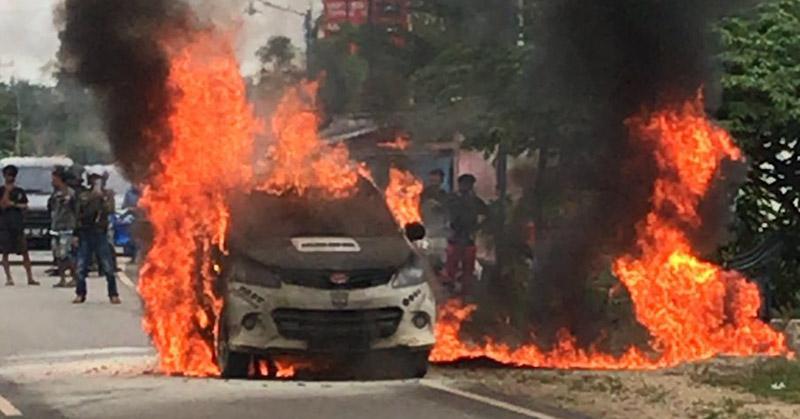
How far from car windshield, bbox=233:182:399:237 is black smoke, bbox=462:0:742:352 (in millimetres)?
2135

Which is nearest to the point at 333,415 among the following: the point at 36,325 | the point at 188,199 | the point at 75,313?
the point at 188,199

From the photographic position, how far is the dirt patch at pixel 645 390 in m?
10.5

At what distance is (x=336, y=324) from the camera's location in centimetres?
1184

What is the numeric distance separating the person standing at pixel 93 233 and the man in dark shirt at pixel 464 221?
471cm

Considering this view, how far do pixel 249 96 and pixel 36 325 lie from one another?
15.0 ft

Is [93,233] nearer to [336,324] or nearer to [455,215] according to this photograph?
[455,215]

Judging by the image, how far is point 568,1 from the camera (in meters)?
13.8

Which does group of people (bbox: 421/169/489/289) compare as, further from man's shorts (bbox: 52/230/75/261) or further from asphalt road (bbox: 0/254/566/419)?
man's shorts (bbox: 52/230/75/261)

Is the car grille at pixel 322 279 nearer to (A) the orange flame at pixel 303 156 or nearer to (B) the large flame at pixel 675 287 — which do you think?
(A) the orange flame at pixel 303 156

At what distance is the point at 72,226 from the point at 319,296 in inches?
464

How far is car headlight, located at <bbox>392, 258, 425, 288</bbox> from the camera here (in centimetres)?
1205

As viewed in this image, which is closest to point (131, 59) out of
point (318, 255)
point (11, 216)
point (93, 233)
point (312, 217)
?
point (312, 217)

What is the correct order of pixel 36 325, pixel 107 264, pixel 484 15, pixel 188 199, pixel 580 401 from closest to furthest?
pixel 580 401, pixel 188 199, pixel 484 15, pixel 36 325, pixel 107 264

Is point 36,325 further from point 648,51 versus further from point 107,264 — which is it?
point 648,51
